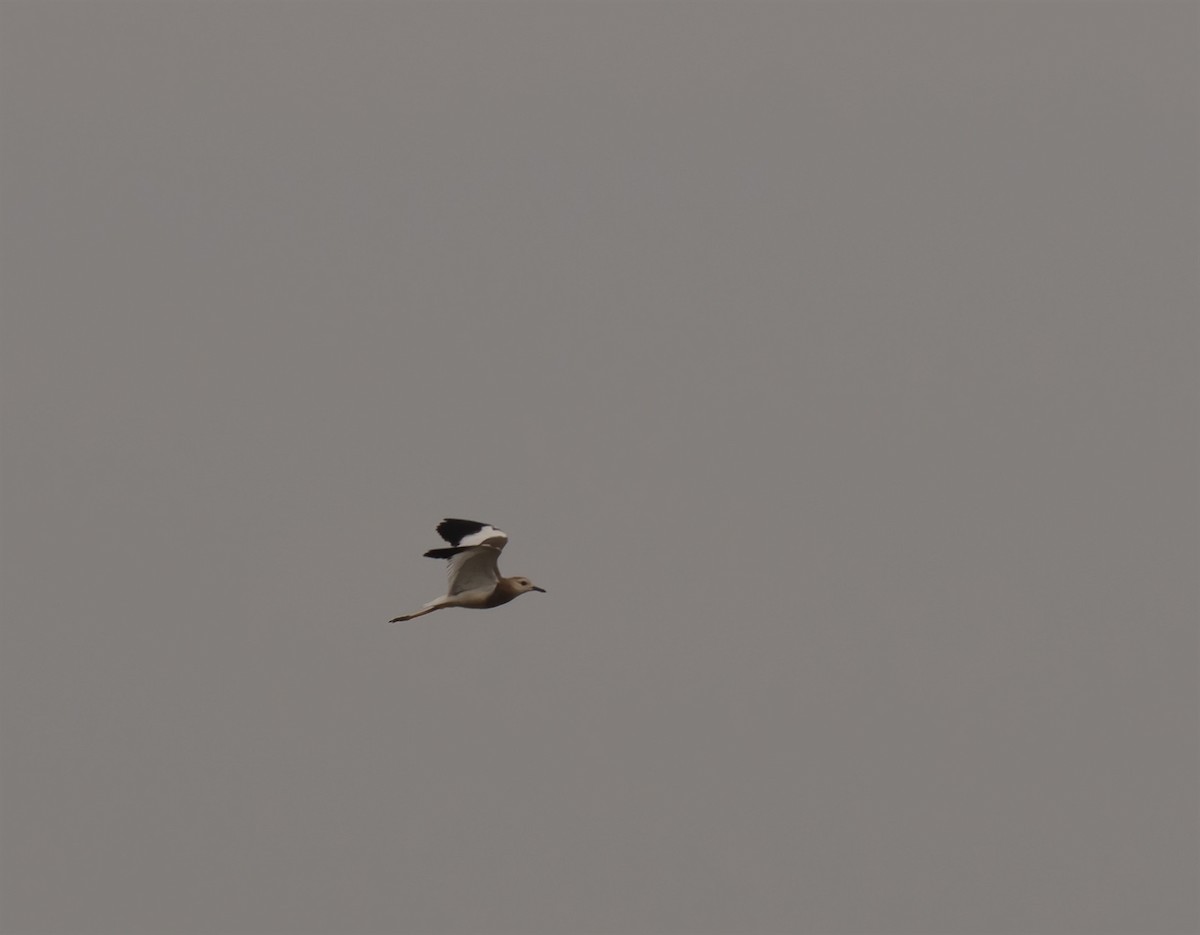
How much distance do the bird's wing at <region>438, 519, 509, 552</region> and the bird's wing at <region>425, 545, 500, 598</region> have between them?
0.16m

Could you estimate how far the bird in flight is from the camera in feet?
499

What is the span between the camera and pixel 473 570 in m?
153

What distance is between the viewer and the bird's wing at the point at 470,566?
499ft

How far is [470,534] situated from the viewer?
15250cm

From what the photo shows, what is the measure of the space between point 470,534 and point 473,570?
3.44 feet

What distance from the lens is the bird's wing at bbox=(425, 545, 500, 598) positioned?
15212 centimetres

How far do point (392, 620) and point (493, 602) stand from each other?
3306mm

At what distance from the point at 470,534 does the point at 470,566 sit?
2.94 feet

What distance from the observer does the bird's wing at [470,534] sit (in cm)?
15200

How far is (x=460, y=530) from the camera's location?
153 metres

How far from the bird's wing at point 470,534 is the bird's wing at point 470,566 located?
0.16 m

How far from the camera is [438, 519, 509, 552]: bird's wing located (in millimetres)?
152000

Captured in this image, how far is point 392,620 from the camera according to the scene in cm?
15162
